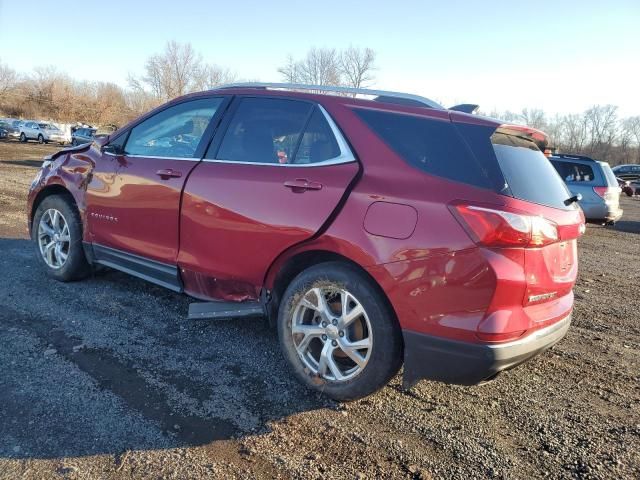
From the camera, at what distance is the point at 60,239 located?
487 cm

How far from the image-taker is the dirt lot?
2449 mm

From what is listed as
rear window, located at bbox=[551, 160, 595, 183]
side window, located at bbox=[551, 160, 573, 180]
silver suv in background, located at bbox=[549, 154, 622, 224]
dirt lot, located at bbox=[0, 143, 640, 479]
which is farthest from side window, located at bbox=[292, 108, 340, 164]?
side window, located at bbox=[551, 160, 573, 180]

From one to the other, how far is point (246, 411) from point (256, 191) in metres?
1.39

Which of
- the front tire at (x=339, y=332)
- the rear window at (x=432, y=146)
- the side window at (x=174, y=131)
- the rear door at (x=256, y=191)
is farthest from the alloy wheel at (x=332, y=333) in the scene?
the side window at (x=174, y=131)

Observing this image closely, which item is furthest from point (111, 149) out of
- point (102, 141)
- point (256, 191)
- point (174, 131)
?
point (256, 191)

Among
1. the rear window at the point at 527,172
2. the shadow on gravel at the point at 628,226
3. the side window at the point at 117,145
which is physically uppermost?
the rear window at the point at 527,172

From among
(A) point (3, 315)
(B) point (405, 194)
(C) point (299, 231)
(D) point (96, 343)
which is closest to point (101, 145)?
(A) point (3, 315)

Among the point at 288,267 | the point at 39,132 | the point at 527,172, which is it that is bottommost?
the point at 39,132

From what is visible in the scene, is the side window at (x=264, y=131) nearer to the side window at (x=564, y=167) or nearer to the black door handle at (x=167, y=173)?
the black door handle at (x=167, y=173)

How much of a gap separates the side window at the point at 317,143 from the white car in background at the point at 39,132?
44916mm

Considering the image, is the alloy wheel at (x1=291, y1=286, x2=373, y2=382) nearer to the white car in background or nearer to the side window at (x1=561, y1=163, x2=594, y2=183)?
the side window at (x1=561, y1=163, x2=594, y2=183)

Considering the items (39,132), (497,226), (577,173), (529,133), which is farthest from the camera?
(39,132)

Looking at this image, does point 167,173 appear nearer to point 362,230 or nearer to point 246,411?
point 362,230

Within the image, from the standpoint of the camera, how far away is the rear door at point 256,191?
3.12m
